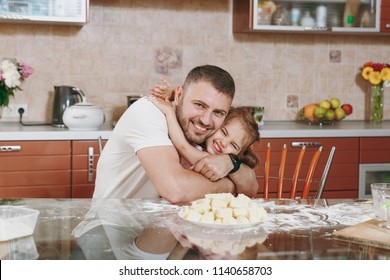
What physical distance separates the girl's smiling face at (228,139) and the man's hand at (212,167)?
0.21m

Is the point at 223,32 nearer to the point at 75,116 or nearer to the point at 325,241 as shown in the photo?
the point at 75,116

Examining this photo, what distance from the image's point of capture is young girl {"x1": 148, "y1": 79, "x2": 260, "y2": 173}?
2211 mm

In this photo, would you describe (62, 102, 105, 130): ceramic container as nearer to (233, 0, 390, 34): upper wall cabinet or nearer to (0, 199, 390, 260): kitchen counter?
(233, 0, 390, 34): upper wall cabinet

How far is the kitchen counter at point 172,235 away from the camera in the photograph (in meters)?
1.33

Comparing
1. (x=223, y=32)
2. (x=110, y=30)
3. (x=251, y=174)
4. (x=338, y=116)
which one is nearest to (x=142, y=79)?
(x=110, y=30)

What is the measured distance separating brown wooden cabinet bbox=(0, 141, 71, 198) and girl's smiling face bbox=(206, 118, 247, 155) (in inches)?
55.9

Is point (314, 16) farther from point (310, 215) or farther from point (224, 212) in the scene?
point (224, 212)

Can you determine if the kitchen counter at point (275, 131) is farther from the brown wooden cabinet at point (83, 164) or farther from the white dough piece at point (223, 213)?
the white dough piece at point (223, 213)

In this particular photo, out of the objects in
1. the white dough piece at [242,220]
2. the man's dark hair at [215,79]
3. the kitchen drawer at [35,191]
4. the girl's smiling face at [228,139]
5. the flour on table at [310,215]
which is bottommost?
the kitchen drawer at [35,191]

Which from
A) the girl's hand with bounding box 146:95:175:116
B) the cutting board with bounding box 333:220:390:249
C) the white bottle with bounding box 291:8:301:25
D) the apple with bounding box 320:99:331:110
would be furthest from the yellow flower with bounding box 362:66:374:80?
the cutting board with bounding box 333:220:390:249

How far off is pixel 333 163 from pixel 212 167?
2.01m

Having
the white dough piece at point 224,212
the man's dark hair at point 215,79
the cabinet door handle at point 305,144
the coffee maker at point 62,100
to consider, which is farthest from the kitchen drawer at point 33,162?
the white dough piece at point 224,212

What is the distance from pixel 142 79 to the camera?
Result: 4227mm

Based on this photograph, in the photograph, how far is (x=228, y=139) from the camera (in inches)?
91.5
